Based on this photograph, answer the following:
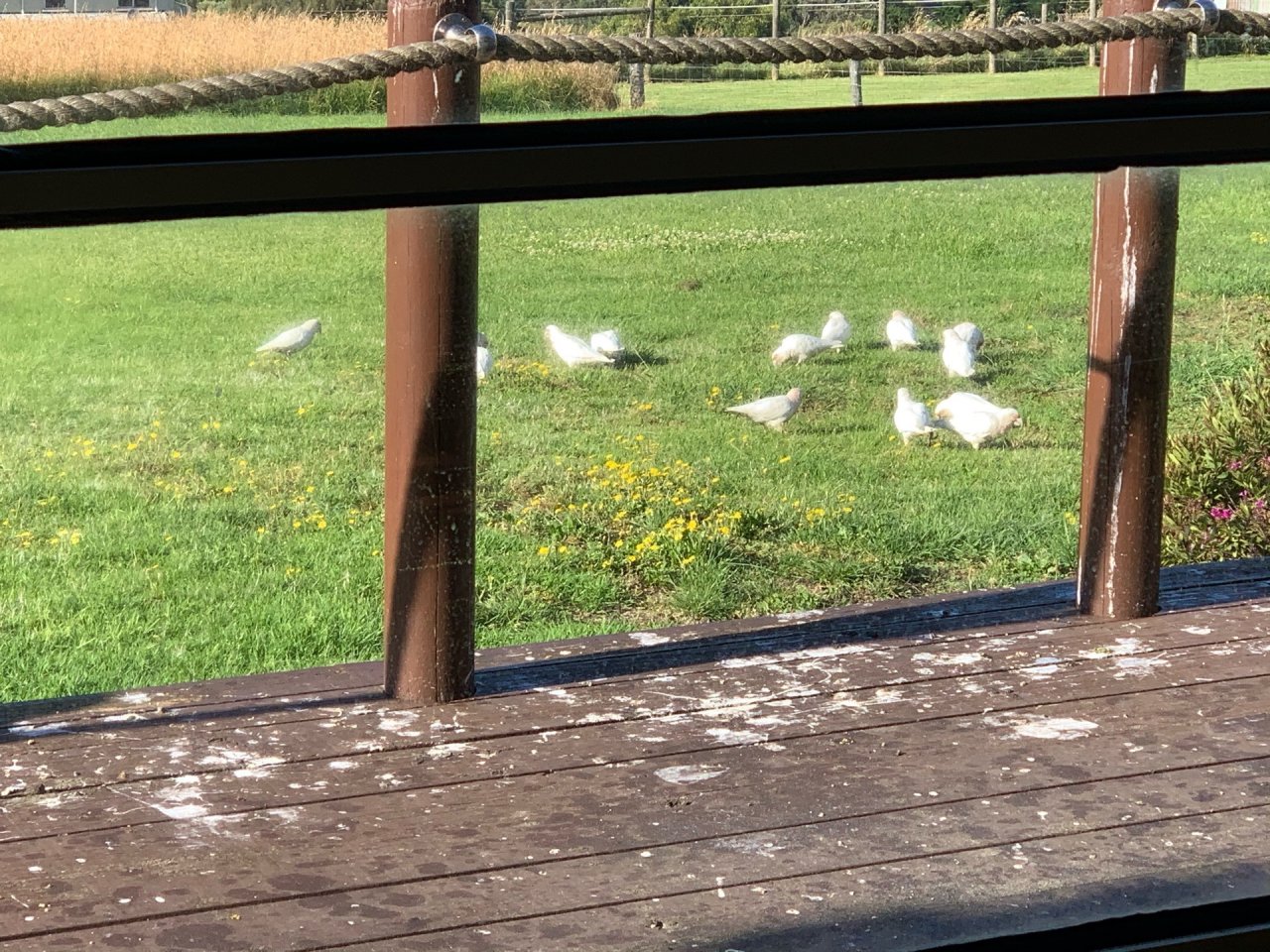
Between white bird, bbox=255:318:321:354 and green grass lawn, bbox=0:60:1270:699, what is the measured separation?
0.11 metres

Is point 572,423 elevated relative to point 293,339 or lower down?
lower down

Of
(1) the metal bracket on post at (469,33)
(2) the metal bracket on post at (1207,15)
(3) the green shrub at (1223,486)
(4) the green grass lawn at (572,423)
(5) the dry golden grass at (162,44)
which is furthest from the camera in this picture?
(4) the green grass lawn at (572,423)

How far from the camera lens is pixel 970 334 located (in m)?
5.27

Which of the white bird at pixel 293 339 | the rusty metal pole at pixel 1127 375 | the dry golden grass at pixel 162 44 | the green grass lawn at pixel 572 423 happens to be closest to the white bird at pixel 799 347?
the green grass lawn at pixel 572 423

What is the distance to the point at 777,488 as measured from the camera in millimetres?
4703

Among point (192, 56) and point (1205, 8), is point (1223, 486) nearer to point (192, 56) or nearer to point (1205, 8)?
point (1205, 8)

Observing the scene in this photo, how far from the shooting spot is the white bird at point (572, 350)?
16.3ft

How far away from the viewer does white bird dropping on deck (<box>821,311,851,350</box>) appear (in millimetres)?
5417

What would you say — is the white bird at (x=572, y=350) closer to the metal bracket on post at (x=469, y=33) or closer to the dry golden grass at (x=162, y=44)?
the dry golden grass at (x=162, y=44)

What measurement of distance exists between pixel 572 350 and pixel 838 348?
1034 mm

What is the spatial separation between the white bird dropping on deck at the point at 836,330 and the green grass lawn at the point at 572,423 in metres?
0.13

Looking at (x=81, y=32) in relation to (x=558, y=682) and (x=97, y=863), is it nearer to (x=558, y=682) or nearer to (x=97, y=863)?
(x=558, y=682)

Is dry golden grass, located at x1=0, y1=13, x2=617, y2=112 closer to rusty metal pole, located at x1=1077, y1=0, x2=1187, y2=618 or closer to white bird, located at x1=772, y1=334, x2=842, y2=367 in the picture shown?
rusty metal pole, located at x1=1077, y1=0, x2=1187, y2=618

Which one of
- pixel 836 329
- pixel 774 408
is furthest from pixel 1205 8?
pixel 836 329
